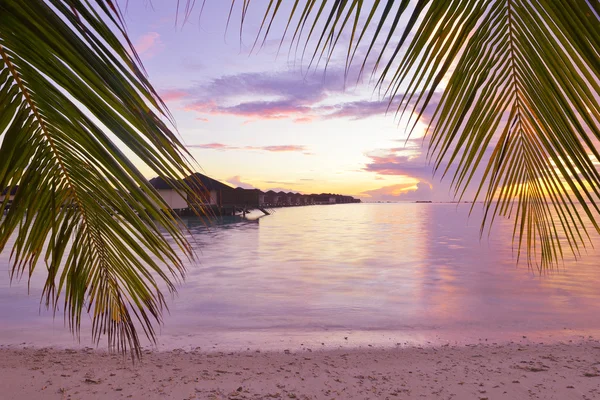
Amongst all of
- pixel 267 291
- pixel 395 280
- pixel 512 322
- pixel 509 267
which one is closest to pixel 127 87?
pixel 512 322

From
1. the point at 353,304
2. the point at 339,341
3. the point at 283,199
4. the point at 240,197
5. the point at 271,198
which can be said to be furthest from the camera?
the point at 283,199

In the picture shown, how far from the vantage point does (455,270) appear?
2095cm

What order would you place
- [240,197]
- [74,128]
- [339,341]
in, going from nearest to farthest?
[74,128] → [339,341] → [240,197]

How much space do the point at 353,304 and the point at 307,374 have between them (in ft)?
22.0

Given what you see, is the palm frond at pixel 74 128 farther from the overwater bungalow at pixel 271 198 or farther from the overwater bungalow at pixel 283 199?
the overwater bungalow at pixel 283 199

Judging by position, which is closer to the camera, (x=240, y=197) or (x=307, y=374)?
(x=307, y=374)

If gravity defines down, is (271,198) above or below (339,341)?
above

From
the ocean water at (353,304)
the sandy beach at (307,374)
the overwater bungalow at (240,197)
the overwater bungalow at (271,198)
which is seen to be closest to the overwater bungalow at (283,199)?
the overwater bungalow at (271,198)

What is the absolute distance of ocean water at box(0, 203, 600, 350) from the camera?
9312mm

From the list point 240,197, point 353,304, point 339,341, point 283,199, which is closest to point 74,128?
point 339,341

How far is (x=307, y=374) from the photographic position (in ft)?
20.3

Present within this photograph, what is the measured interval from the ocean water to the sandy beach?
129cm

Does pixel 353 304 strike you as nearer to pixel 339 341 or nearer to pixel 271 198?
pixel 339 341

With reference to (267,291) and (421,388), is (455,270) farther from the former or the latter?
(421,388)
